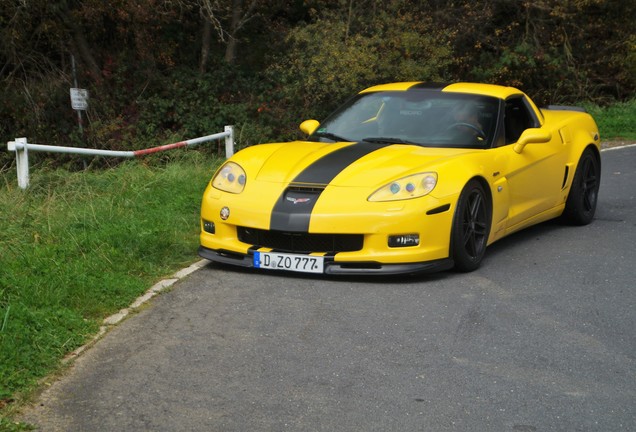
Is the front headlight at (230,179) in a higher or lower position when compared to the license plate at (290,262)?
higher

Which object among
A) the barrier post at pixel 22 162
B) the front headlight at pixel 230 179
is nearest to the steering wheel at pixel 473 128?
the front headlight at pixel 230 179

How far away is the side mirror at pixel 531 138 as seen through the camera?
8.97m

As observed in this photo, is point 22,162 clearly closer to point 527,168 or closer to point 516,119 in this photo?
point 516,119

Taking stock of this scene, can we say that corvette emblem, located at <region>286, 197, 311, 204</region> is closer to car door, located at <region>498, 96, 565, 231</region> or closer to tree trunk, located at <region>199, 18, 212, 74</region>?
car door, located at <region>498, 96, 565, 231</region>

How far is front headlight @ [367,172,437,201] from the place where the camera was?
7844 millimetres

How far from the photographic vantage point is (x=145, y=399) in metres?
5.36

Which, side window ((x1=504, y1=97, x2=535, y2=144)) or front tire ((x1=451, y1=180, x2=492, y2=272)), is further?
side window ((x1=504, y1=97, x2=535, y2=144))

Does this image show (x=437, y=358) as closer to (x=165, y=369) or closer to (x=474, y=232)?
(x=165, y=369)

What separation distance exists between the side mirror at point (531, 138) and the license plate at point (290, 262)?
2.31m

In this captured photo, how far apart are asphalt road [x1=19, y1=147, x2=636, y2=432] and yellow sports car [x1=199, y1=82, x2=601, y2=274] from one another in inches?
8.9

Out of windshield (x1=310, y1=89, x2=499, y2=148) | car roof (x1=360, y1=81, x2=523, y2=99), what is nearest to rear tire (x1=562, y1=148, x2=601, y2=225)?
car roof (x1=360, y1=81, x2=523, y2=99)

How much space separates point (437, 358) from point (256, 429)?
1.44 meters

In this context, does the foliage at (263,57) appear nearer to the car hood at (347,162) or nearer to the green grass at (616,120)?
the green grass at (616,120)

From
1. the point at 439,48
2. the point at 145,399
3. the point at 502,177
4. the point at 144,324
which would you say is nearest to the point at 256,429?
the point at 145,399
